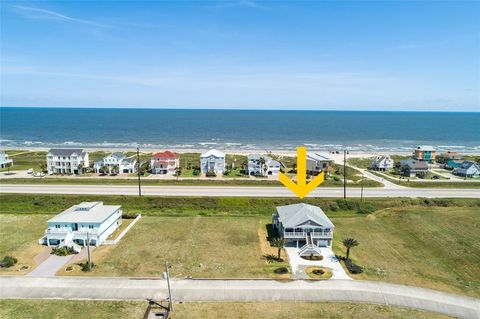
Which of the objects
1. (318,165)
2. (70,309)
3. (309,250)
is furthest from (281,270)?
(318,165)

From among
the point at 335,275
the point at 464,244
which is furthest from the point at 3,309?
the point at 464,244

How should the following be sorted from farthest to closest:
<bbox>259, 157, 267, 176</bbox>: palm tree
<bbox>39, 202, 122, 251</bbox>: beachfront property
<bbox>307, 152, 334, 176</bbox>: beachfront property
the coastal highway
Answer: <bbox>259, 157, 267, 176</bbox>: palm tree < <bbox>307, 152, 334, 176</bbox>: beachfront property < the coastal highway < <bbox>39, 202, 122, 251</bbox>: beachfront property

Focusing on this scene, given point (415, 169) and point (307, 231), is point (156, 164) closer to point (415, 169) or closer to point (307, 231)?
point (307, 231)

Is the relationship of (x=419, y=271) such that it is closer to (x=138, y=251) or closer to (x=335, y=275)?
(x=335, y=275)

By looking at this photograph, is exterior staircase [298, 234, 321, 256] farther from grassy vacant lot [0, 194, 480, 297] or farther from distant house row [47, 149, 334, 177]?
distant house row [47, 149, 334, 177]

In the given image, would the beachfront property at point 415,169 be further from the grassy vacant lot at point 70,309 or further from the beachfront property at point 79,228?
the grassy vacant lot at point 70,309

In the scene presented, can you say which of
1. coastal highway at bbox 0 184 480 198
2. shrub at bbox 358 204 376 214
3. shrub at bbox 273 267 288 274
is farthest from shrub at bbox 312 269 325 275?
coastal highway at bbox 0 184 480 198

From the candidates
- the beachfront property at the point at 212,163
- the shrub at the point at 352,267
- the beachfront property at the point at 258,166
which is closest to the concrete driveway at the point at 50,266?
the shrub at the point at 352,267
